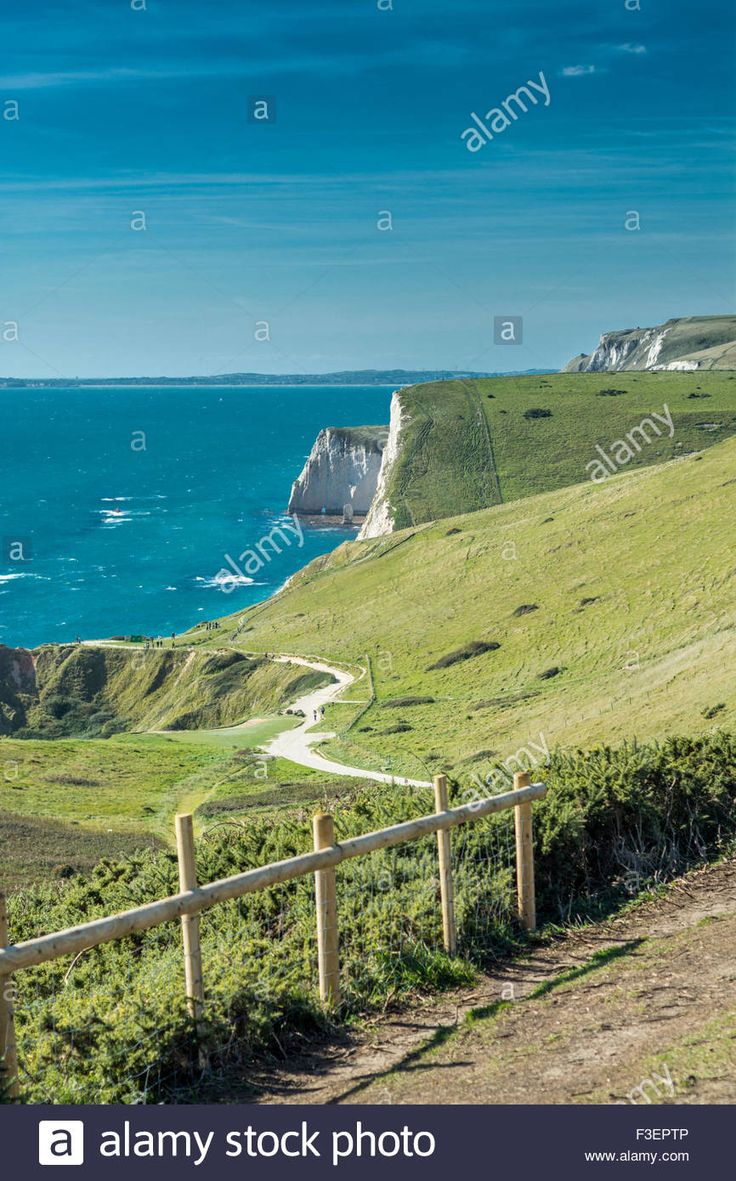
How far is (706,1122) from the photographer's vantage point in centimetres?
805

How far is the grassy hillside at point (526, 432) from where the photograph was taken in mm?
146375

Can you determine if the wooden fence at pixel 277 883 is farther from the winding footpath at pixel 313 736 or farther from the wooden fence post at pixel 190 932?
the winding footpath at pixel 313 736

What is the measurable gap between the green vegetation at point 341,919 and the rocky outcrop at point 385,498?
4862 inches

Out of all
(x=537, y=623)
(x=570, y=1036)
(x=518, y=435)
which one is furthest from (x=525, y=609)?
(x=518, y=435)

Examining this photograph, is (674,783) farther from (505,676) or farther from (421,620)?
(421,620)

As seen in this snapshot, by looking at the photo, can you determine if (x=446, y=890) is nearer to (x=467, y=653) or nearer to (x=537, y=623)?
(x=537, y=623)

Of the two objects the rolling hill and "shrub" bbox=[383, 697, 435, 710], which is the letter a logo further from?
the rolling hill

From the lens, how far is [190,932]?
10.0 meters

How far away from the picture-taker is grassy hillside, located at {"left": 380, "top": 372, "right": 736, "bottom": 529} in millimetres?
146375

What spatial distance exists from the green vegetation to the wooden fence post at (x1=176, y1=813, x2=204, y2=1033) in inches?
6.0

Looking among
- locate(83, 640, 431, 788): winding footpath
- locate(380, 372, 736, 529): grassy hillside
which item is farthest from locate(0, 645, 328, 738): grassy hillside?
locate(380, 372, 736, 529): grassy hillside

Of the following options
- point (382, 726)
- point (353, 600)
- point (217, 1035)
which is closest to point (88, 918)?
point (217, 1035)

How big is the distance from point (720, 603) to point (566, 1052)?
60.5m

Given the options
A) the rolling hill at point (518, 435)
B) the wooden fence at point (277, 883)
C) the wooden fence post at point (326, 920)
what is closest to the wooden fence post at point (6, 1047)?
the wooden fence at point (277, 883)
